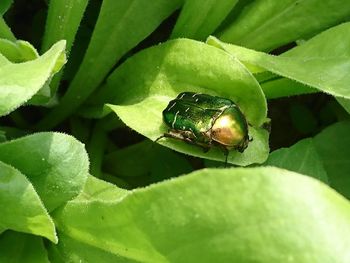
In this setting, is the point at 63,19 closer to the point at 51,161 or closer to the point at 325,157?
the point at 51,161

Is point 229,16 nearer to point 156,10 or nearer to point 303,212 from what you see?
point 156,10

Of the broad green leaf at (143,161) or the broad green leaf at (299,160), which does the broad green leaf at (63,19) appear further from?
the broad green leaf at (299,160)

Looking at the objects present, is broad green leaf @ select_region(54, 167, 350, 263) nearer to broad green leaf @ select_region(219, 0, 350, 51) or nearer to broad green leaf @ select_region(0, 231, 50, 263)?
broad green leaf @ select_region(0, 231, 50, 263)

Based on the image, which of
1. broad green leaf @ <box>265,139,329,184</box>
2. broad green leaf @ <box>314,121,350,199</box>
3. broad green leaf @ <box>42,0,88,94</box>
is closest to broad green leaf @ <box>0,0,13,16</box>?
broad green leaf @ <box>42,0,88,94</box>

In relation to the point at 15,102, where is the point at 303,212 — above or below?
above

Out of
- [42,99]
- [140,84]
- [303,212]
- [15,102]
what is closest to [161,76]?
[140,84]

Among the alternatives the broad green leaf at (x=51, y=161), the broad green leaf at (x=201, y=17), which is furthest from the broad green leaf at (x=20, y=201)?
the broad green leaf at (x=201, y=17)
